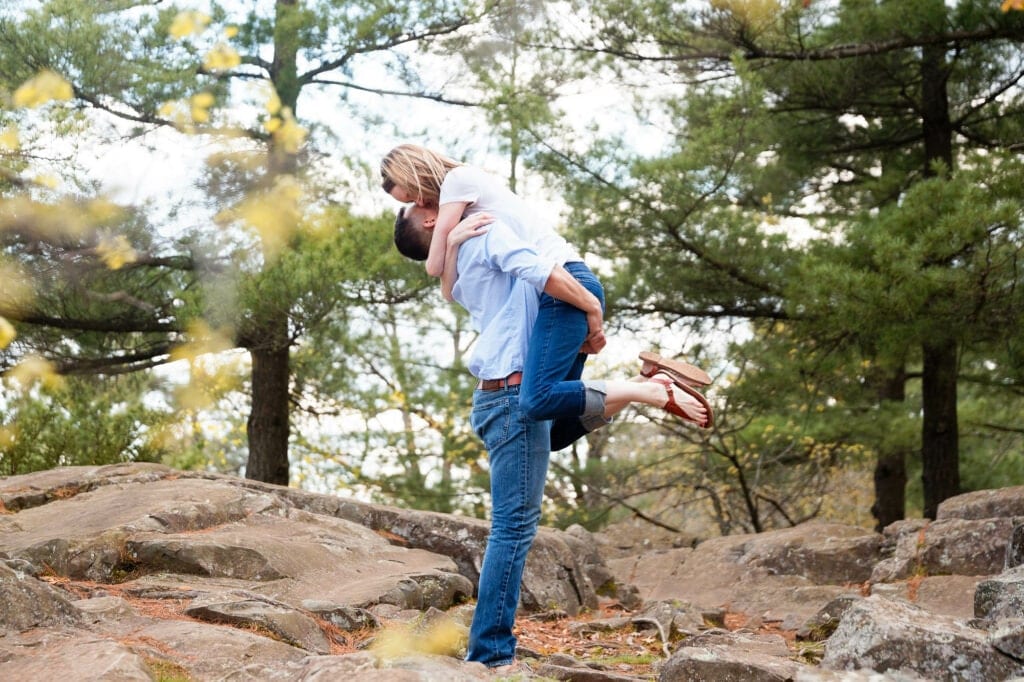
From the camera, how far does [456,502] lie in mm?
11656

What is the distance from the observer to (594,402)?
2.97 meters

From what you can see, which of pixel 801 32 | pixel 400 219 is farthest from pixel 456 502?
pixel 400 219

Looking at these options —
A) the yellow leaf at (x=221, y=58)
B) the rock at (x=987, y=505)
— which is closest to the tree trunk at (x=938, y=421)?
the rock at (x=987, y=505)

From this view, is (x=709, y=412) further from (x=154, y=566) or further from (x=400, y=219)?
(x=154, y=566)

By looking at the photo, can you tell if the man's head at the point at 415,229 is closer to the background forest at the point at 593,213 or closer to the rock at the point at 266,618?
the rock at the point at 266,618

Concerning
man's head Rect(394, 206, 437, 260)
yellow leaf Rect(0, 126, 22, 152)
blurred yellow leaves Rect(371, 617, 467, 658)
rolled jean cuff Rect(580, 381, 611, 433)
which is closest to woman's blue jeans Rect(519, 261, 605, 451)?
rolled jean cuff Rect(580, 381, 611, 433)

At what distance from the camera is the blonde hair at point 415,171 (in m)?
3.15

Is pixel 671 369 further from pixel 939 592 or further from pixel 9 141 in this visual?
pixel 9 141

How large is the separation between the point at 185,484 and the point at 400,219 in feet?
8.74

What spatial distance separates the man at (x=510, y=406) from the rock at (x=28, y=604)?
45.1 inches

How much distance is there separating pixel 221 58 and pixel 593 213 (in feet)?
11.3

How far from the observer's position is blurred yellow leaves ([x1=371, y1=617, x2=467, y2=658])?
8.70 ft

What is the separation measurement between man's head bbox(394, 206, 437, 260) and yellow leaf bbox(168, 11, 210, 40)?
4.73 meters

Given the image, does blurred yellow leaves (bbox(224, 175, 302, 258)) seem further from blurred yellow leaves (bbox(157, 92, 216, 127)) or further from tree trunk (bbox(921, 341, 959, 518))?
tree trunk (bbox(921, 341, 959, 518))
